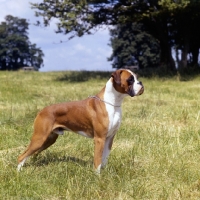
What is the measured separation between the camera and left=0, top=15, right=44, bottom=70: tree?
77.9 meters

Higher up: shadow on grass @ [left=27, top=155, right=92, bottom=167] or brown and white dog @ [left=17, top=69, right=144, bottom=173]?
brown and white dog @ [left=17, top=69, right=144, bottom=173]

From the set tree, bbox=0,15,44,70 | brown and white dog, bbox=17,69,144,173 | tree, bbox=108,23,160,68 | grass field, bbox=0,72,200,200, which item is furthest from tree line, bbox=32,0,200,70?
tree, bbox=0,15,44,70

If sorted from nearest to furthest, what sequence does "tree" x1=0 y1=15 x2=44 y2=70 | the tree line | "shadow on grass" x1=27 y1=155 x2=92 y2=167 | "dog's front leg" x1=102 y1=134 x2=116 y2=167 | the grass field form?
the grass field
"dog's front leg" x1=102 y1=134 x2=116 y2=167
"shadow on grass" x1=27 y1=155 x2=92 y2=167
the tree line
"tree" x1=0 y1=15 x2=44 y2=70

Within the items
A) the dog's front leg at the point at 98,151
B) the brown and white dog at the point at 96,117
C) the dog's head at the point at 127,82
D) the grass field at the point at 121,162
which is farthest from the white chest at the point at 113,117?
the grass field at the point at 121,162

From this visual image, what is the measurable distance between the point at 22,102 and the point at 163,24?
14.4 m

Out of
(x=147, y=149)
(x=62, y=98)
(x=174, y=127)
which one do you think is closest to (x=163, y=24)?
(x=62, y=98)

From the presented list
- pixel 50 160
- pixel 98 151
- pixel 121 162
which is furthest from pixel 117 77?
pixel 50 160

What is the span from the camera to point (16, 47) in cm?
7912

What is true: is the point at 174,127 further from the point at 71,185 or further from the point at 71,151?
the point at 71,185

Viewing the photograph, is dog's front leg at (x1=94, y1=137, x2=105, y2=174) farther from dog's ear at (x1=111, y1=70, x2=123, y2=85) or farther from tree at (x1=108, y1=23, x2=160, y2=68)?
tree at (x1=108, y1=23, x2=160, y2=68)

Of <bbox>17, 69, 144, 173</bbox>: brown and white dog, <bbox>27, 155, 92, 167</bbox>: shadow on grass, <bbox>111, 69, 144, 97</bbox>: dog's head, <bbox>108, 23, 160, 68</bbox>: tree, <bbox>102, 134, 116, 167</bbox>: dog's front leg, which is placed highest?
<bbox>108, 23, 160, 68</bbox>: tree

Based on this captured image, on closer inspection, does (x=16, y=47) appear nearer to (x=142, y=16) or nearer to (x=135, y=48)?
(x=135, y=48)

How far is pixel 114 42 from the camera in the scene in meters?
61.7

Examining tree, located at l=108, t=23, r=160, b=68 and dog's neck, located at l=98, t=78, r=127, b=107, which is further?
tree, located at l=108, t=23, r=160, b=68
